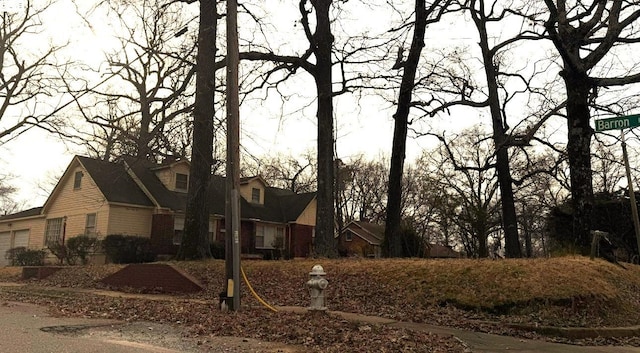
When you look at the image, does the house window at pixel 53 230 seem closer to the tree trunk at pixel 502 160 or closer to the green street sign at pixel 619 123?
the tree trunk at pixel 502 160

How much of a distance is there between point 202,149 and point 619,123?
449 inches

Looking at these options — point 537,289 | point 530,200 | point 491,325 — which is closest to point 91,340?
point 491,325

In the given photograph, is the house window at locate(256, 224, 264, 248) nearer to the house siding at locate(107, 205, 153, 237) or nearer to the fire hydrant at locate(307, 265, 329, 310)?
the house siding at locate(107, 205, 153, 237)

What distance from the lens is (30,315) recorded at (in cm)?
926

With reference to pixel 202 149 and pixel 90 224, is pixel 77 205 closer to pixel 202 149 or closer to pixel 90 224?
pixel 90 224

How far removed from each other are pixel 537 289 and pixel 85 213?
76.0 ft

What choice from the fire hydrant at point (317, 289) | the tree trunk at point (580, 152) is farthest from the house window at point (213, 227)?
the fire hydrant at point (317, 289)

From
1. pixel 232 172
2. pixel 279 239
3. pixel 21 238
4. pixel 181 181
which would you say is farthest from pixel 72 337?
pixel 21 238

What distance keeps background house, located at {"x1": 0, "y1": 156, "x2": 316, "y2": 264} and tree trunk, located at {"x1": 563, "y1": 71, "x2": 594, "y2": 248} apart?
15.3 metres

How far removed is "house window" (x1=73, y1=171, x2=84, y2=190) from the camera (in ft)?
90.2

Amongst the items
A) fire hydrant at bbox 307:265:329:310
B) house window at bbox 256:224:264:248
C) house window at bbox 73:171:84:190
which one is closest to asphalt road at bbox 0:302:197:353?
fire hydrant at bbox 307:265:329:310

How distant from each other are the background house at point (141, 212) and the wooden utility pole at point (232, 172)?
14.1 metres

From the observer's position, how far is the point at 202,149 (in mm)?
16172

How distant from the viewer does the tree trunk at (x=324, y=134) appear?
15742mm
